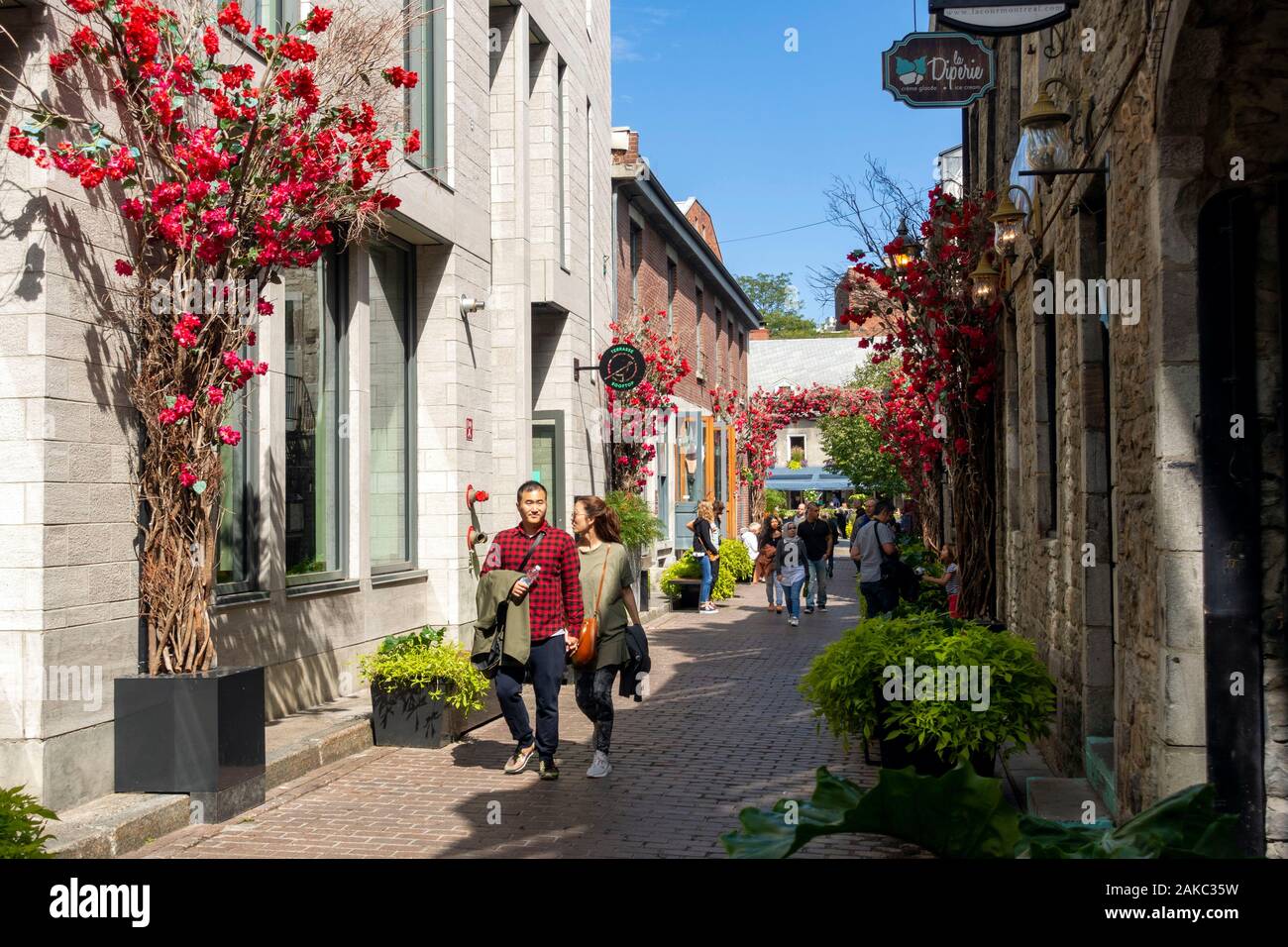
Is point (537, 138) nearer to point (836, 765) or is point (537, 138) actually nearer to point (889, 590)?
point (889, 590)

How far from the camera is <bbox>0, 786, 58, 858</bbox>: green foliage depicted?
11.6 feet

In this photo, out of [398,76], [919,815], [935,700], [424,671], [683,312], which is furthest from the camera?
[683,312]

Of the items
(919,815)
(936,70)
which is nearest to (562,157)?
(936,70)

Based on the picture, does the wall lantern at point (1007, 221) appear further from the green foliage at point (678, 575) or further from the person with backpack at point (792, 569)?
the green foliage at point (678, 575)

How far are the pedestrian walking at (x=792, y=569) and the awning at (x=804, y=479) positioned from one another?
2306 centimetres

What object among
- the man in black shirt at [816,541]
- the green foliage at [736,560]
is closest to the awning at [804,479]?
the green foliage at [736,560]

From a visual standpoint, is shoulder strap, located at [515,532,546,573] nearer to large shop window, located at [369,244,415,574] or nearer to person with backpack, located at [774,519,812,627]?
large shop window, located at [369,244,415,574]

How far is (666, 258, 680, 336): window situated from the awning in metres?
18.0

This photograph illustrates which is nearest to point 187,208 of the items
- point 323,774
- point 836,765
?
point 323,774

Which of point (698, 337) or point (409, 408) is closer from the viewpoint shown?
point (409, 408)

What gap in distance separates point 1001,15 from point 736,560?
1949 centimetres

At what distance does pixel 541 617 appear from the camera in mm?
8062

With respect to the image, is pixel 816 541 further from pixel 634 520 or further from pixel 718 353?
pixel 718 353
